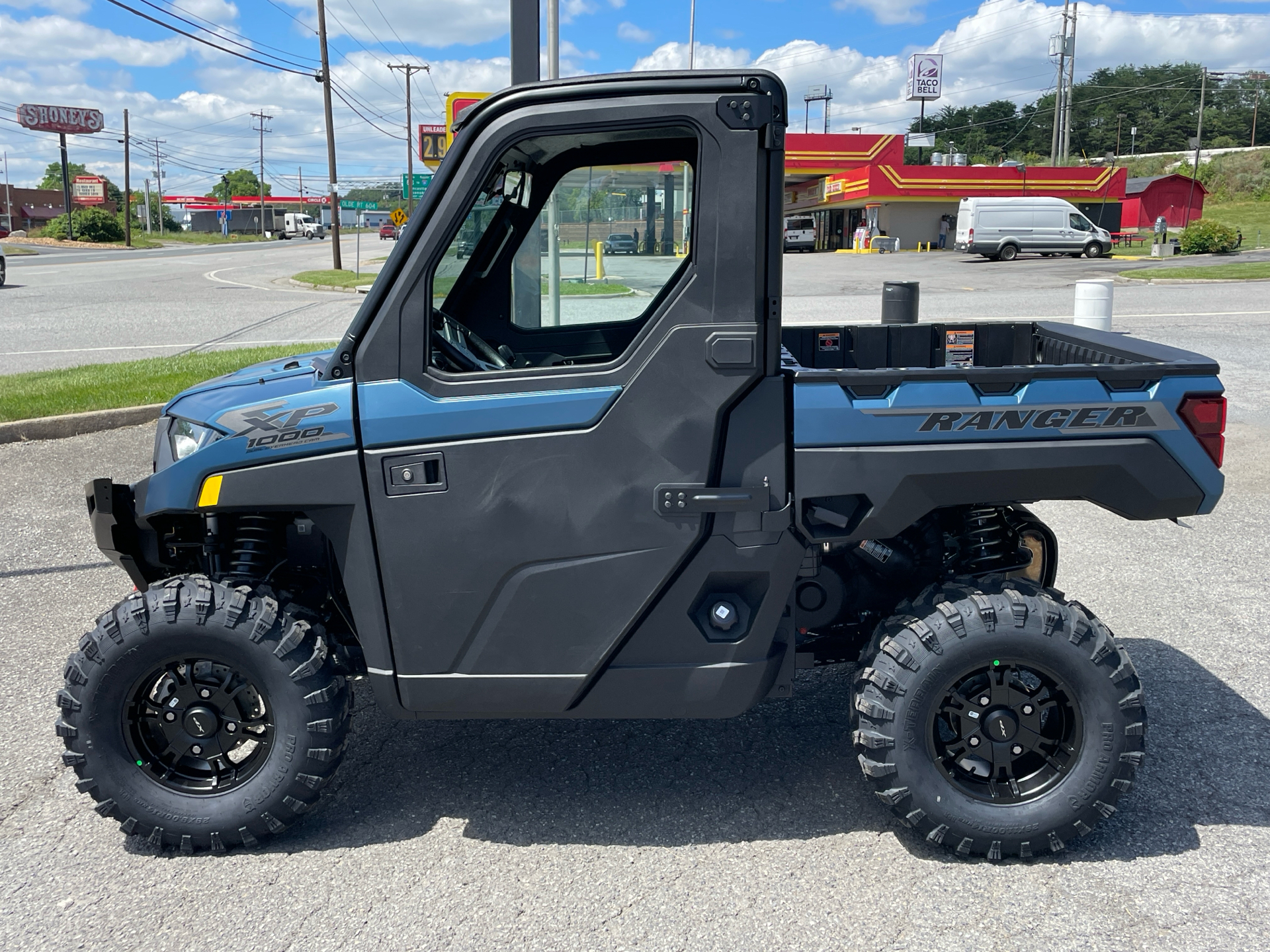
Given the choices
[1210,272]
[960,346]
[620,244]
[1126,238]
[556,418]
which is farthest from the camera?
[1126,238]

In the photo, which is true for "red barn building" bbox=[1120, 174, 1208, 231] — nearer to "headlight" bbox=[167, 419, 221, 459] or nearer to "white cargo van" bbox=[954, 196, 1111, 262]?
"white cargo van" bbox=[954, 196, 1111, 262]

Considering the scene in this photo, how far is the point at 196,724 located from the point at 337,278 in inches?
1195

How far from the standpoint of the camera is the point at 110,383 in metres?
10.7

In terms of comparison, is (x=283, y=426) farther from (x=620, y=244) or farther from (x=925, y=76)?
(x=925, y=76)

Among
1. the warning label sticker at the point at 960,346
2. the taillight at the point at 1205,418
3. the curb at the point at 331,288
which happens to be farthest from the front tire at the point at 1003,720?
the curb at the point at 331,288

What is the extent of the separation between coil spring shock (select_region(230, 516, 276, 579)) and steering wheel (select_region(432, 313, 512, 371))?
88 centimetres

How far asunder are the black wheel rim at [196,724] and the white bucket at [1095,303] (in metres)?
8.63

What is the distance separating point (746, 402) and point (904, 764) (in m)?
1.19

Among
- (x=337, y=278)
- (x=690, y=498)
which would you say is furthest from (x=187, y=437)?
(x=337, y=278)

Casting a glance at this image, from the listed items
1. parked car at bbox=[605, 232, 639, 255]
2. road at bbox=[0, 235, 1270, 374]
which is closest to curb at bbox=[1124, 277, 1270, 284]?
road at bbox=[0, 235, 1270, 374]

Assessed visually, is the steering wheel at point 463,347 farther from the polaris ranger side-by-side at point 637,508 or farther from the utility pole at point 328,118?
the utility pole at point 328,118

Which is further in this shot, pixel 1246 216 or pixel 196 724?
pixel 1246 216

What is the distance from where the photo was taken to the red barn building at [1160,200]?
5534 centimetres

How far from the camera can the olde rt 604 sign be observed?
94500mm
